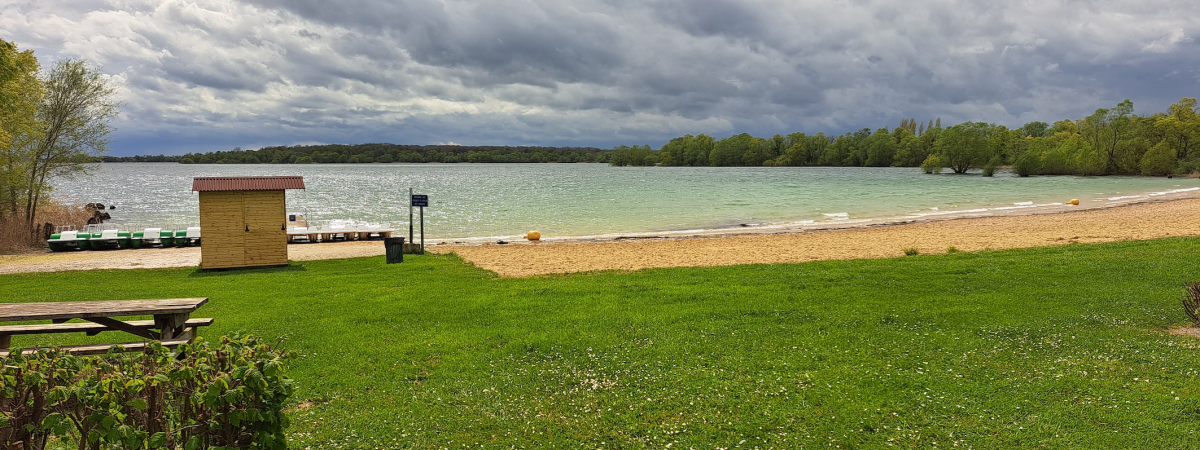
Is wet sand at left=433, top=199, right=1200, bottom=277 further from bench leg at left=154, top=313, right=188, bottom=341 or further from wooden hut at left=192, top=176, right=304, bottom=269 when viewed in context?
bench leg at left=154, top=313, right=188, bottom=341

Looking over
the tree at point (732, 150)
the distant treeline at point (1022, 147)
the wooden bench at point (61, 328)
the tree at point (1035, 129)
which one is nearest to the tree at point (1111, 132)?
the distant treeline at point (1022, 147)

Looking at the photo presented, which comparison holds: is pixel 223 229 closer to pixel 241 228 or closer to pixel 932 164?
pixel 241 228

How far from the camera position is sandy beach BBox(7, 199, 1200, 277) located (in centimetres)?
1792

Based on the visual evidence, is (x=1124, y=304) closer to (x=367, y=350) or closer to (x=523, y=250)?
(x=367, y=350)

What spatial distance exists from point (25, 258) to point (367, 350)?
22.5 metres

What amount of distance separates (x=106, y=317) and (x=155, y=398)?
3.60 m

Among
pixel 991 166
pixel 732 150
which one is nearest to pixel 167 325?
pixel 991 166

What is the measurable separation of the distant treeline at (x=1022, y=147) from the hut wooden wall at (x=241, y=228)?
10682 centimetres

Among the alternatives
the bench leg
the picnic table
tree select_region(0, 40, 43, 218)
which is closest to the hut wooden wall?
tree select_region(0, 40, 43, 218)

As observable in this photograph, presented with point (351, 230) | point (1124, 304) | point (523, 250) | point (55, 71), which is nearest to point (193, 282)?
point (523, 250)

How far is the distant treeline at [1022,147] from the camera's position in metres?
83.9

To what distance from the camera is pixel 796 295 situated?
988cm

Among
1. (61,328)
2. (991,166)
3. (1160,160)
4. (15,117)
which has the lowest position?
(61,328)

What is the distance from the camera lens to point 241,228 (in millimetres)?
16125
